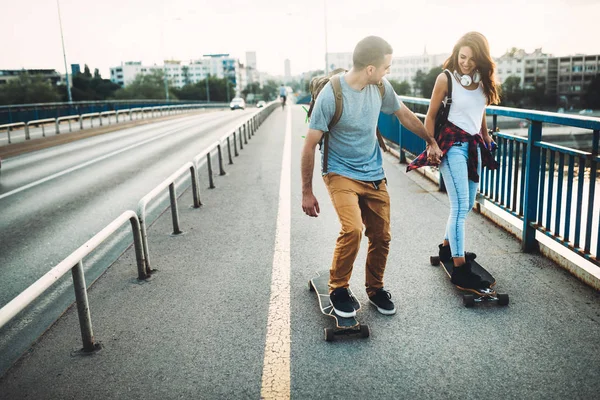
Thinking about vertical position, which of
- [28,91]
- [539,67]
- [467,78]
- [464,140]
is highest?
[539,67]

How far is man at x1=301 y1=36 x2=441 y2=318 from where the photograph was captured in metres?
3.38

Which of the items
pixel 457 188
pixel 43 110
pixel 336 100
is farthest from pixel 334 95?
pixel 43 110

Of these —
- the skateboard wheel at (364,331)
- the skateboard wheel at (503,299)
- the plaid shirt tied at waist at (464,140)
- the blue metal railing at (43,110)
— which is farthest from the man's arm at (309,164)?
the blue metal railing at (43,110)

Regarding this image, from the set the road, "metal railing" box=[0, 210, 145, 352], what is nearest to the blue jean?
"metal railing" box=[0, 210, 145, 352]

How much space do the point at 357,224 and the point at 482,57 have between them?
1.67m

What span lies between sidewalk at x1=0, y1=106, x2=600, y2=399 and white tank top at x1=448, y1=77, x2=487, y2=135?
1350 millimetres

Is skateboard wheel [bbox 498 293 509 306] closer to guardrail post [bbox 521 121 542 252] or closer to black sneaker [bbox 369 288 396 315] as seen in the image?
black sneaker [bbox 369 288 396 315]

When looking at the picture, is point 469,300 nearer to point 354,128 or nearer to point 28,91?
point 354,128

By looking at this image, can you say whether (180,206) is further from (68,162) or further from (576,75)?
(576,75)

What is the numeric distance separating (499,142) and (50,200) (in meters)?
7.65

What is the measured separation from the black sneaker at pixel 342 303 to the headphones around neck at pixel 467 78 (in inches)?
73.4

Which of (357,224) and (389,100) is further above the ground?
(389,100)

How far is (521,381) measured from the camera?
2.82 metres

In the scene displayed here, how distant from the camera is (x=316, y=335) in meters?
3.48
